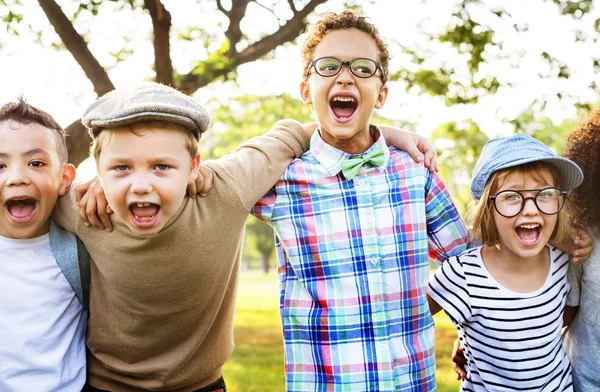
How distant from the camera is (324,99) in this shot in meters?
2.98

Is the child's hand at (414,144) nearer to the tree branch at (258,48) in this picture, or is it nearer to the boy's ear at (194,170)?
the boy's ear at (194,170)

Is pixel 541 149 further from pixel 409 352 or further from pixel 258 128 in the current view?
pixel 258 128

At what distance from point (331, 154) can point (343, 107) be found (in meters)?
0.23

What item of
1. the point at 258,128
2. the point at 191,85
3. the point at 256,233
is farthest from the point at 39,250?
the point at 256,233

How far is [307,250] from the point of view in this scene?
2918 millimetres

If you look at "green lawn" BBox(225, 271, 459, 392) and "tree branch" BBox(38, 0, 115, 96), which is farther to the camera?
"green lawn" BBox(225, 271, 459, 392)

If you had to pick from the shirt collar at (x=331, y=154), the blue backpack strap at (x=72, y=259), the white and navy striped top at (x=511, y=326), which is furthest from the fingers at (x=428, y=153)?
the blue backpack strap at (x=72, y=259)

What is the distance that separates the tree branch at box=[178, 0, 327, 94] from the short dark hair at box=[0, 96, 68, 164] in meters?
3.56

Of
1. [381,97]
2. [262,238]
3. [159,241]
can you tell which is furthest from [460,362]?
[262,238]

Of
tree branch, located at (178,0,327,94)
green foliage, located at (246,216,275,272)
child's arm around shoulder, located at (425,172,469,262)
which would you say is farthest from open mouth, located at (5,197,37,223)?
green foliage, located at (246,216,275,272)

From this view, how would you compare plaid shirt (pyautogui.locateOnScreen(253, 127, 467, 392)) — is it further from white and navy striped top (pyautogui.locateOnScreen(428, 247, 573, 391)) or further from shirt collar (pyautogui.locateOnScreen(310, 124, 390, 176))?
white and navy striped top (pyautogui.locateOnScreen(428, 247, 573, 391))

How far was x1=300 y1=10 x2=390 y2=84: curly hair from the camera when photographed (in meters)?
3.09

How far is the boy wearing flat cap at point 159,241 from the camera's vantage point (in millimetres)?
2500

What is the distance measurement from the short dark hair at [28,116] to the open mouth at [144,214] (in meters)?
0.54
